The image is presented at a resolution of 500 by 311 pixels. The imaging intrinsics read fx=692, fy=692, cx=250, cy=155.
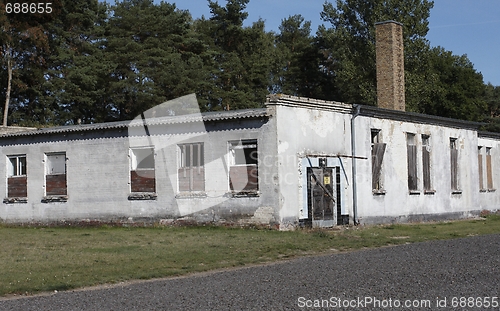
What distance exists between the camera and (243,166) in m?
22.5

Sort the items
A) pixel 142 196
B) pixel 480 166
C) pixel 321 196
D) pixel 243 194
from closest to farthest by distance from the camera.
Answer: pixel 243 194, pixel 321 196, pixel 142 196, pixel 480 166

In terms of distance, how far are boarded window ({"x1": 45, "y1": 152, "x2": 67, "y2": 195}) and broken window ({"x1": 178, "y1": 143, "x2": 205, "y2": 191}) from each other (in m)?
5.42

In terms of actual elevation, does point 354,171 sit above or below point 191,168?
below

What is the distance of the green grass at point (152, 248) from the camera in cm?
1316

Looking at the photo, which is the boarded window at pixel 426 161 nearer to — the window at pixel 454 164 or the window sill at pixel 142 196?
the window at pixel 454 164

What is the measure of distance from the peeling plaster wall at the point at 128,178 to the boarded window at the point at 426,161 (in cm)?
893

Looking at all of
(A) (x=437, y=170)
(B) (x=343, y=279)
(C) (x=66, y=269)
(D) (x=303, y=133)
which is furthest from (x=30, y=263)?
(A) (x=437, y=170)

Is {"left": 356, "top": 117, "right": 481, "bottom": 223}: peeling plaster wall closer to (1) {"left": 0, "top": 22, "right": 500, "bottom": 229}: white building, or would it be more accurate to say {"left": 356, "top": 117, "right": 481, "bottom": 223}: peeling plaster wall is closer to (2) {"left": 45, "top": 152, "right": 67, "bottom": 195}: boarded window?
(1) {"left": 0, "top": 22, "right": 500, "bottom": 229}: white building

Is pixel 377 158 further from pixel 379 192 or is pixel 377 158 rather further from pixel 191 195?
pixel 191 195

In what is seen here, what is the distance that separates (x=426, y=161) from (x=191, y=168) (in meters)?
10.3

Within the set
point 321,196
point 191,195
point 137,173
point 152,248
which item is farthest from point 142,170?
point 152,248

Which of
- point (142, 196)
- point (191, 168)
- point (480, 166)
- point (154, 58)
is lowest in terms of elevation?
point (142, 196)

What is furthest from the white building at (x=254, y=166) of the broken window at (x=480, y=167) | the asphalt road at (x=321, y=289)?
the asphalt road at (x=321, y=289)

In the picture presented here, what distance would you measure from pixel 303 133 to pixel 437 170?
8.77 meters
